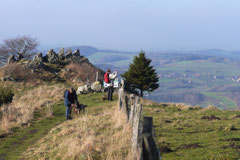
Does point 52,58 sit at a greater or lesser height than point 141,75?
greater

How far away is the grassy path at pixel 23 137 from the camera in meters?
11.9

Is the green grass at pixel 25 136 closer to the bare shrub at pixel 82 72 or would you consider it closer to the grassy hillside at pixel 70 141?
the grassy hillside at pixel 70 141

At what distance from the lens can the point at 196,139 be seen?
37.9 feet

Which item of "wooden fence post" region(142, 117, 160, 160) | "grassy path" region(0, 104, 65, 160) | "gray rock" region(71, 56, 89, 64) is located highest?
"gray rock" region(71, 56, 89, 64)

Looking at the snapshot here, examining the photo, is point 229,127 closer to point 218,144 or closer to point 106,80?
point 218,144

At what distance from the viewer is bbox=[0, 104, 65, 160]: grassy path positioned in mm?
11895

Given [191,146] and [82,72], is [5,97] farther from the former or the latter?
[82,72]

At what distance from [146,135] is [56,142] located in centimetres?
658

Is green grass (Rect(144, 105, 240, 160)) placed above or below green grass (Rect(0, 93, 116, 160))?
above

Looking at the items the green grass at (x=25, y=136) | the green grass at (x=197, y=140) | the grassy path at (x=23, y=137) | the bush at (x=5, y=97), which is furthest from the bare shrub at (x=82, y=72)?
the green grass at (x=197, y=140)

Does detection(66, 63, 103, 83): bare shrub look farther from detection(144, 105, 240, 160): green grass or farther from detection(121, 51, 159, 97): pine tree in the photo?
detection(144, 105, 240, 160): green grass

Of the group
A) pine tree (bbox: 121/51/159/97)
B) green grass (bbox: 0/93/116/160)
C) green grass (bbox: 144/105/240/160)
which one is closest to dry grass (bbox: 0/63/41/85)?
pine tree (bbox: 121/51/159/97)

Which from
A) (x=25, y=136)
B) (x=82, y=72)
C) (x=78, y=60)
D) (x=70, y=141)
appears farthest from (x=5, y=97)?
(x=78, y=60)

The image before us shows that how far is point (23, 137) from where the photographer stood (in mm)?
14617
